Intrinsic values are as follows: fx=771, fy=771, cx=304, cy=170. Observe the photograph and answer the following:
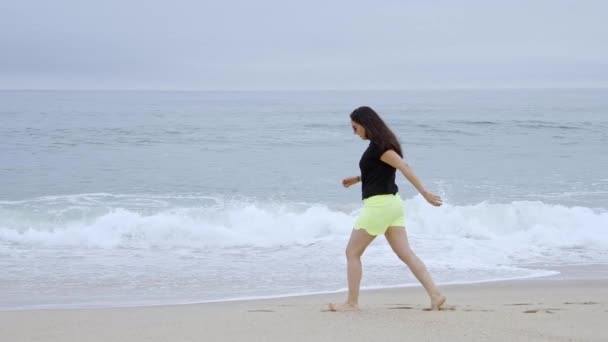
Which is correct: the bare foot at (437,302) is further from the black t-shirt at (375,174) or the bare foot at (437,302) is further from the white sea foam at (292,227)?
the white sea foam at (292,227)

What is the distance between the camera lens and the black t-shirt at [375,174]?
5.32m

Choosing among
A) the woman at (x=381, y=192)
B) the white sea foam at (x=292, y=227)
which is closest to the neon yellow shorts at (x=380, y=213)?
the woman at (x=381, y=192)

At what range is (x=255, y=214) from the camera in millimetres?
12742

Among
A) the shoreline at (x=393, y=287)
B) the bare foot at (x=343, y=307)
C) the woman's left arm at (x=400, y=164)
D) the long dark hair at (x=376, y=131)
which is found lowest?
the shoreline at (x=393, y=287)

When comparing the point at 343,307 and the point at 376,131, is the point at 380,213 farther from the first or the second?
the point at 343,307

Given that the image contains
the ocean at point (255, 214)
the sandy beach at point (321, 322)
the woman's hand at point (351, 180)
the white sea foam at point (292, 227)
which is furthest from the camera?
the white sea foam at point (292, 227)

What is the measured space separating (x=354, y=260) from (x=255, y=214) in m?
7.28

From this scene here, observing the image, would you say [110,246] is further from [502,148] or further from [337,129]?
[337,129]

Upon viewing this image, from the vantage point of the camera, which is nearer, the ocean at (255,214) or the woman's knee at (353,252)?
the woman's knee at (353,252)

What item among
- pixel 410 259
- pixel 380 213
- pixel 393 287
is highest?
pixel 380 213

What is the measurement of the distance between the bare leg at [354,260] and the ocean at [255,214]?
1.91m

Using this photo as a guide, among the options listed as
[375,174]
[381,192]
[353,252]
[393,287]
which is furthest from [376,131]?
[393,287]

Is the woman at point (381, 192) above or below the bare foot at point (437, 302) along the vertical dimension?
above

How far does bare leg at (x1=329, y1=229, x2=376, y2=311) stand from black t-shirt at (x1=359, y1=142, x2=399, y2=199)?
12.0 inches
